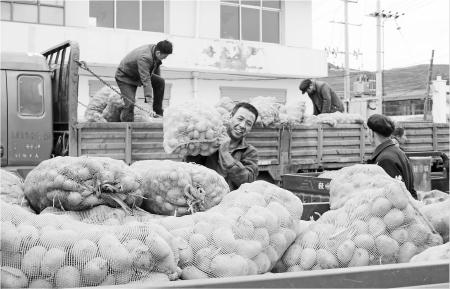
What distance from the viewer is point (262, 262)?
2.08 meters

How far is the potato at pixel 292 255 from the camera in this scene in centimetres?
226

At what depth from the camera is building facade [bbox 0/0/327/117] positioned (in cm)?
1566

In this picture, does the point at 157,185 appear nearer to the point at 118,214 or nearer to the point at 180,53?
the point at 118,214

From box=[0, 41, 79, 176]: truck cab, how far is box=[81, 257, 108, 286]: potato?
17.6ft

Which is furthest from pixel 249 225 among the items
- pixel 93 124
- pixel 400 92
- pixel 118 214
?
pixel 400 92

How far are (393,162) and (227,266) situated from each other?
3304 mm

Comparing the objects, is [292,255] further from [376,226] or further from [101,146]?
[101,146]

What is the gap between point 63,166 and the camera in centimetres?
263

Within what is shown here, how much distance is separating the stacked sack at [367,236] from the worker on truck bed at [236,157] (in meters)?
1.88

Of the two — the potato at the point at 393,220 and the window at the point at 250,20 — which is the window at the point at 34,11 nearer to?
the window at the point at 250,20

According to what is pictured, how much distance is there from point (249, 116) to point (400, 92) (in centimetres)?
3467

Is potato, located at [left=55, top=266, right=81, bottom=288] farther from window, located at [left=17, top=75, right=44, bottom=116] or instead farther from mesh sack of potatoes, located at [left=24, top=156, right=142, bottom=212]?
window, located at [left=17, top=75, right=44, bottom=116]

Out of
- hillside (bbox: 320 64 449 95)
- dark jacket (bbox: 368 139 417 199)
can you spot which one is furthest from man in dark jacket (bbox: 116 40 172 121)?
hillside (bbox: 320 64 449 95)

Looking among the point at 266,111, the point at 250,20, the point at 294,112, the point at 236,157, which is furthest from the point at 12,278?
the point at 250,20
